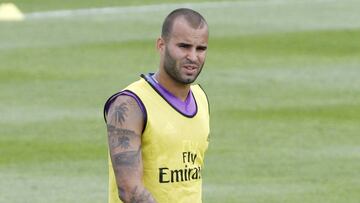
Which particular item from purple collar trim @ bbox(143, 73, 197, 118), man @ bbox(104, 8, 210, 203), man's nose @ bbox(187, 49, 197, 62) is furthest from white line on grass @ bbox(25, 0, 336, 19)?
man's nose @ bbox(187, 49, 197, 62)

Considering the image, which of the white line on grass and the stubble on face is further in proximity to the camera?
the white line on grass

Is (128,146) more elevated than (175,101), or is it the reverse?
(175,101)

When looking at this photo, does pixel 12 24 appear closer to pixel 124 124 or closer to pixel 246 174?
pixel 246 174

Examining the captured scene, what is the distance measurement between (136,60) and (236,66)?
1355 mm

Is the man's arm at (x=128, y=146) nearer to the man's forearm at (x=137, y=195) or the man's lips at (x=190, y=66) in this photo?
the man's forearm at (x=137, y=195)

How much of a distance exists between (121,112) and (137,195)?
406mm

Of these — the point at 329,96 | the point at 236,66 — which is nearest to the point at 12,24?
the point at 236,66

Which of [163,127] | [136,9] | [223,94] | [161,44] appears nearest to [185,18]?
[161,44]

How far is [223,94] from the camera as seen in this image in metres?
15.9

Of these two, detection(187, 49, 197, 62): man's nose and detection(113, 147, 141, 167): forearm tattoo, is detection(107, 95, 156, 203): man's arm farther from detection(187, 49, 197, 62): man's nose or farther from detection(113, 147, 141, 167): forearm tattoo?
detection(187, 49, 197, 62): man's nose

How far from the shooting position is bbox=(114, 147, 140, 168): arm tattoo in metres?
6.63

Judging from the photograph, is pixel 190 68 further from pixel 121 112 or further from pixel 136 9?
pixel 136 9

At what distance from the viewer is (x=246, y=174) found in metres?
12.4

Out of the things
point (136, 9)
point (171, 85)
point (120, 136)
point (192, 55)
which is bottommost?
point (120, 136)
